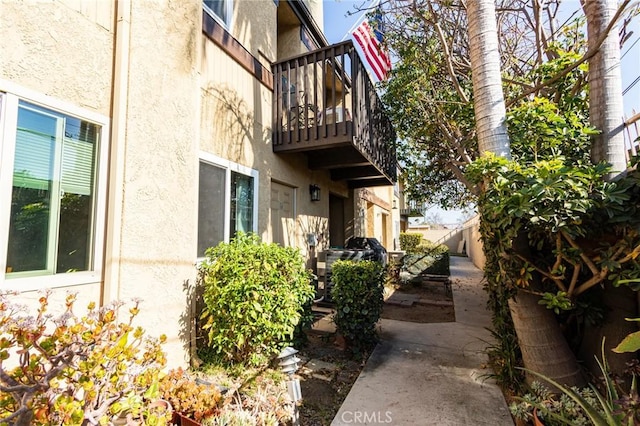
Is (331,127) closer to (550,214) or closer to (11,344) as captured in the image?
(550,214)

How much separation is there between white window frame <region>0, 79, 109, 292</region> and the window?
9.79 ft

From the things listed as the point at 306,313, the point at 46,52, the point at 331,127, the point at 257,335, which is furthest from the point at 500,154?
→ the point at 46,52

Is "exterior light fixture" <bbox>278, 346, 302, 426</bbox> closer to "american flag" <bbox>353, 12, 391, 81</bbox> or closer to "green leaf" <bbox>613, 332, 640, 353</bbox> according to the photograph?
"green leaf" <bbox>613, 332, 640, 353</bbox>

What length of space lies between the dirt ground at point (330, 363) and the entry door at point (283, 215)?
187 centimetres

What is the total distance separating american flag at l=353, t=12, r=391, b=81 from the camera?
22.8 feet

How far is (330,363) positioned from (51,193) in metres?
3.89

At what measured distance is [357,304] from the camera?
14.9 ft

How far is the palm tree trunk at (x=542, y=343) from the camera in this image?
2.98m

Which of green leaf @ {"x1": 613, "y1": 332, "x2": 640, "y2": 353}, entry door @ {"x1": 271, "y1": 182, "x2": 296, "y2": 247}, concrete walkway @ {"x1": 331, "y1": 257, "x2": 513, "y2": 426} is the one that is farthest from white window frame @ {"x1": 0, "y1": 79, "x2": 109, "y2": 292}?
green leaf @ {"x1": 613, "y1": 332, "x2": 640, "y2": 353}

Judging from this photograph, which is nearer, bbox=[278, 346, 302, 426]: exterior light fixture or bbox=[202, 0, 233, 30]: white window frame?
bbox=[278, 346, 302, 426]: exterior light fixture

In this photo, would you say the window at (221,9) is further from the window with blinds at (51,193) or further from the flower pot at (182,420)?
the flower pot at (182,420)

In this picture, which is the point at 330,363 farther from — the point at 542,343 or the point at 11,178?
the point at 11,178

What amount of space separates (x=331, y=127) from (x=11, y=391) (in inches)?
199

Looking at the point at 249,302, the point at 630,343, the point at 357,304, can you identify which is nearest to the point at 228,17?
the point at 249,302
